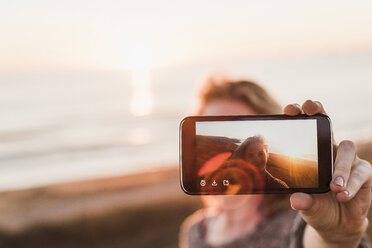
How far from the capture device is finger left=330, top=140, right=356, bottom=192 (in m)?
1.55

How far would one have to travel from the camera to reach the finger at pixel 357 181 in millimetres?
1542

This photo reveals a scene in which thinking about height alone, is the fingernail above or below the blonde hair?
below

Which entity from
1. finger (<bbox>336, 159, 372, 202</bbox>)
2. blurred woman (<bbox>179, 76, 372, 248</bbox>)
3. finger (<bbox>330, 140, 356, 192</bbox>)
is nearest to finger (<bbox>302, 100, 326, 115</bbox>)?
blurred woman (<bbox>179, 76, 372, 248</bbox>)

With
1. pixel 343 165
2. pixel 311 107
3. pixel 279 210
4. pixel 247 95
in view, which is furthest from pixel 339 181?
pixel 247 95

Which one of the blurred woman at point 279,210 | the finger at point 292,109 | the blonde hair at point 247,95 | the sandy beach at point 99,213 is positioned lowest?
the sandy beach at point 99,213

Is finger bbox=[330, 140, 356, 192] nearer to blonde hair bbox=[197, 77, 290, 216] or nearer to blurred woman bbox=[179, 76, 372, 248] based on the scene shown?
blurred woman bbox=[179, 76, 372, 248]

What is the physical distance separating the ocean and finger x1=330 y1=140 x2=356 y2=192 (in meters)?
8.77

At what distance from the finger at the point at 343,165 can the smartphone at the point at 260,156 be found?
5cm

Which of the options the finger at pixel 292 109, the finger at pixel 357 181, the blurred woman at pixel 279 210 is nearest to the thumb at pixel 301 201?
the blurred woman at pixel 279 210

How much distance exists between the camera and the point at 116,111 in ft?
53.8

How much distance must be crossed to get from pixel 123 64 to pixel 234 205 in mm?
18800

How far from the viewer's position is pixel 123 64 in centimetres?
2100

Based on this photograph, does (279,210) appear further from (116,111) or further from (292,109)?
(116,111)

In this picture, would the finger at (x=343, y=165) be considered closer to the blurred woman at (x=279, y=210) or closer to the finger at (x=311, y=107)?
the blurred woman at (x=279, y=210)
